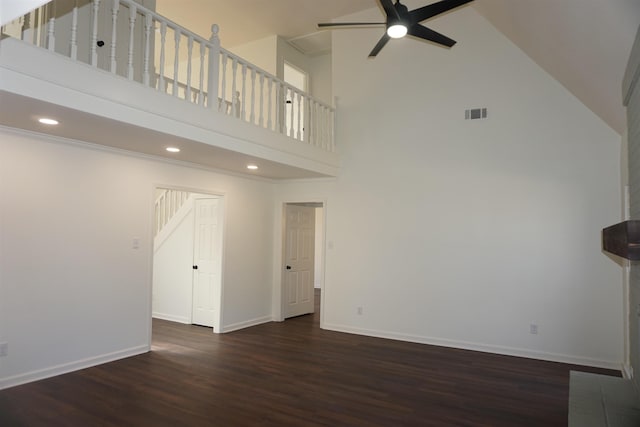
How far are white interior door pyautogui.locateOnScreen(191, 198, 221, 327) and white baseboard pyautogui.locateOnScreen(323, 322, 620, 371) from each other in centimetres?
196

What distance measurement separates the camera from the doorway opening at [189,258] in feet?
21.4

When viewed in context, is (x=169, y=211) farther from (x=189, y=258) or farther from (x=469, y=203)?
(x=469, y=203)

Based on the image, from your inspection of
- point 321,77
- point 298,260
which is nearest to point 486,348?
point 298,260

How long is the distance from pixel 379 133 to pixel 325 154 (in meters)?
0.93

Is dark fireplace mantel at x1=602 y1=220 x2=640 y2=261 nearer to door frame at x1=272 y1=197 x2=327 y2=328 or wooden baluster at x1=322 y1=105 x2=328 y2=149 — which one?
wooden baluster at x1=322 y1=105 x2=328 y2=149

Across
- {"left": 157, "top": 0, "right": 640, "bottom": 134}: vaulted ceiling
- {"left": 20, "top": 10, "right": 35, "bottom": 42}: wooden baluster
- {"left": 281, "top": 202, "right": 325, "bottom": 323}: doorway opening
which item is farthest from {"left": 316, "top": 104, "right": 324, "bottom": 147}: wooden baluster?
{"left": 20, "top": 10, "right": 35, "bottom": 42}: wooden baluster

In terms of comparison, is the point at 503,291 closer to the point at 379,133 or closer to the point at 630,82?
the point at 379,133

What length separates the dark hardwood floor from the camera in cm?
334

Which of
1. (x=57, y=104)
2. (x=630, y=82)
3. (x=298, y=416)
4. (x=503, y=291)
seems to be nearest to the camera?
(x=630, y=82)

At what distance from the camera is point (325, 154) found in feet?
20.9

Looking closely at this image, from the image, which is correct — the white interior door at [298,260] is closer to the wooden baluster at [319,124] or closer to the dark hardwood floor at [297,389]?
the wooden baluster at [319,124]

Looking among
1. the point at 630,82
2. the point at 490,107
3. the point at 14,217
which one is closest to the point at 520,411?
the point at 630,82

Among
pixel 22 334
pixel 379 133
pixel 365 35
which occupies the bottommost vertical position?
pixel 22 334

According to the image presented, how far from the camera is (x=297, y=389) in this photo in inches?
156
